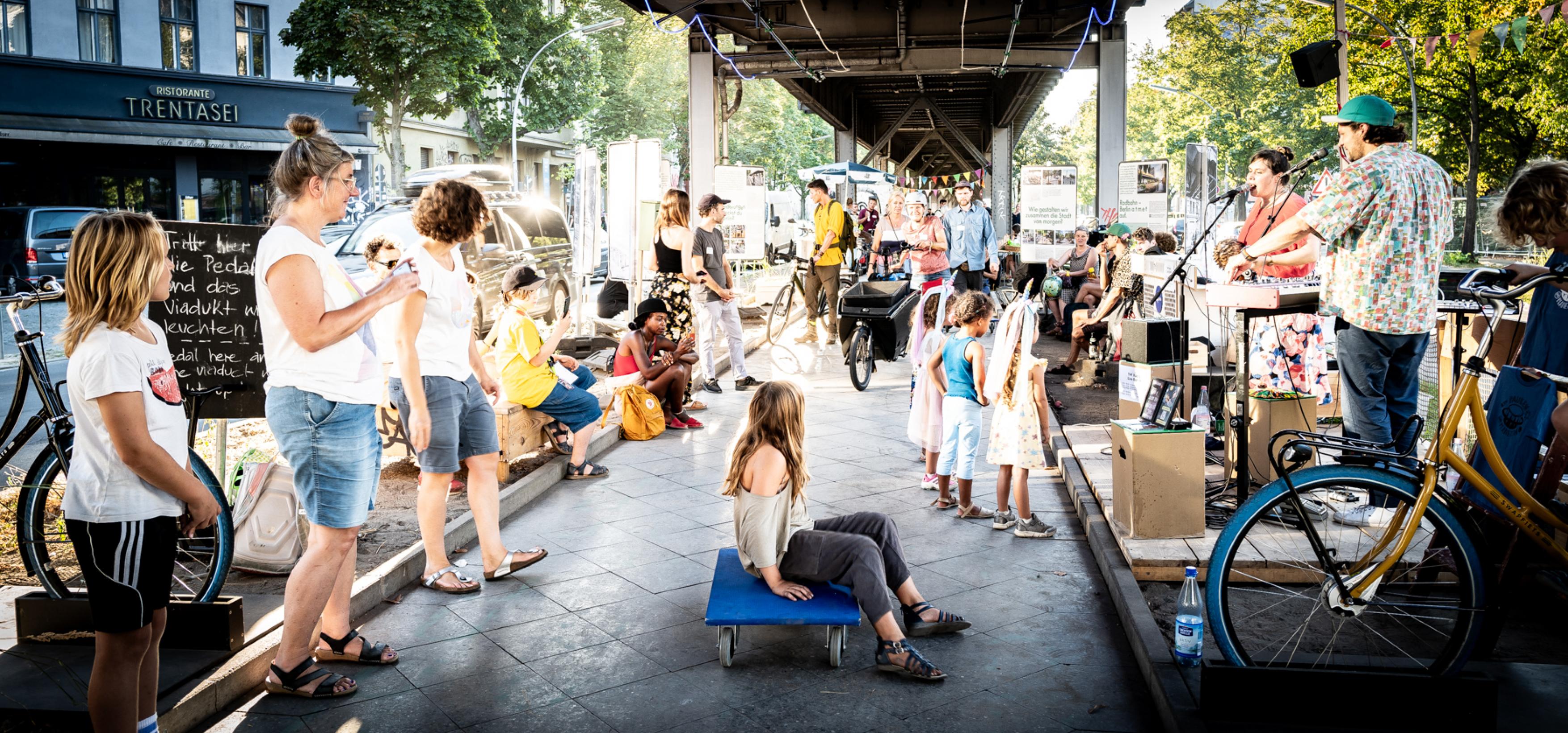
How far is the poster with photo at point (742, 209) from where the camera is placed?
52.4ft

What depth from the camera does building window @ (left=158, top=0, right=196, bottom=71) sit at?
93.9ft

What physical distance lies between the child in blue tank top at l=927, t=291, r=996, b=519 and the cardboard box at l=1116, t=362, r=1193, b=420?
68.8 inches

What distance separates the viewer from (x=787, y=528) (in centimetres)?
428

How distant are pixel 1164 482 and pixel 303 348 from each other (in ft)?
12.2

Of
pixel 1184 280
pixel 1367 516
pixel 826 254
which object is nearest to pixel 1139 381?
pixel 1184 280

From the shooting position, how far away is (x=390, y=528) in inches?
233

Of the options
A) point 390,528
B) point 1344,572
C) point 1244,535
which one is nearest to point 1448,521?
point 1344,572

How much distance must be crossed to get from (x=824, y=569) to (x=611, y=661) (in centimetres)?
88

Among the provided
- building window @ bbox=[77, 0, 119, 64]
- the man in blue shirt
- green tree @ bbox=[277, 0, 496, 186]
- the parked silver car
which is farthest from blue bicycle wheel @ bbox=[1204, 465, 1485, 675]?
building window @ bbox=[77, 0, 119, 64]

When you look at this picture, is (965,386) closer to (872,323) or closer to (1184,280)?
(1184,280)

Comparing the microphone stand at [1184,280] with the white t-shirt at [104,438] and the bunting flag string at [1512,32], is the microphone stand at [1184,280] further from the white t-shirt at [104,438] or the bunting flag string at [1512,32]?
the white t-shirt at [104,438]

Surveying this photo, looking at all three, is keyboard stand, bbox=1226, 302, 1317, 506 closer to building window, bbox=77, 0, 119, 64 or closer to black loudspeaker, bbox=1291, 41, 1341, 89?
black loudspeaker, bbox=1291, 41, 1341, 89

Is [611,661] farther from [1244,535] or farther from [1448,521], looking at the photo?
[1448,521]

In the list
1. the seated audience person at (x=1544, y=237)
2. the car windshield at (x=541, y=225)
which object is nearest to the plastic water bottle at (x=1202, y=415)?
the seated audience person at (x=1544, y=237)
